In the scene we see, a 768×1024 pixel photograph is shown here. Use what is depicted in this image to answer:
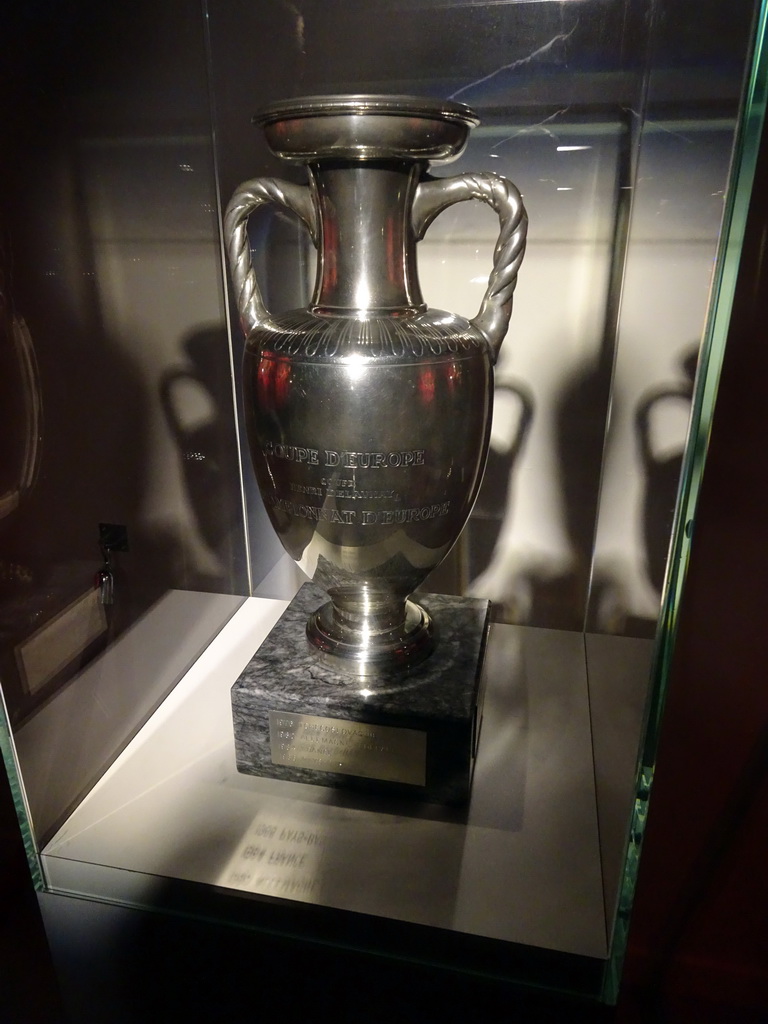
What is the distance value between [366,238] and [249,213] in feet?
0.42

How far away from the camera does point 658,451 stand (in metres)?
0.77

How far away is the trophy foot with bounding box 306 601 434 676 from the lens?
2.88ft

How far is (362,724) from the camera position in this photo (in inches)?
32.4

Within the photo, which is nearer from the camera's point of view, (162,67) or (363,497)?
(363,497)

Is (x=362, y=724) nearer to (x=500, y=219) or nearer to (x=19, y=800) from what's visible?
(x=19, y=800)

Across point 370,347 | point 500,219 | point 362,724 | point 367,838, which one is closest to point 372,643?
point 362,724

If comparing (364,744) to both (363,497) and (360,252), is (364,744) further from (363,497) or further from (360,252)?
(360,252)

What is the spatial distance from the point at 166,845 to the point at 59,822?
0.43 feet

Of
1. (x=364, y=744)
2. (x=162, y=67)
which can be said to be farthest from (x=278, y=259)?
(x=364, y=744)

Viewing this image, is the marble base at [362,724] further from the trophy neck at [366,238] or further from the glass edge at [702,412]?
the trophy neck at [366,238]

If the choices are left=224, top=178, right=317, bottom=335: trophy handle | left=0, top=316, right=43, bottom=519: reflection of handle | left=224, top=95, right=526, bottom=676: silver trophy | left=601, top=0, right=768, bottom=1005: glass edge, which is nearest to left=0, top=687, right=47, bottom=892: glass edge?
left=0, top=316, right=43, bottom=519: reflection of handle

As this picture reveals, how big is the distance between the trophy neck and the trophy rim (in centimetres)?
5

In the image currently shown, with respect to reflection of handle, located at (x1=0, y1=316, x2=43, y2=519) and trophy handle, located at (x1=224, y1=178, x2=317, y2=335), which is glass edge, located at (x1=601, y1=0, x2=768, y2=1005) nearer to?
trophy handle, located at (x1=224, y1=178, x2=317, y2=335)

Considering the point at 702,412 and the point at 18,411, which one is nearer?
the point at 702,412
